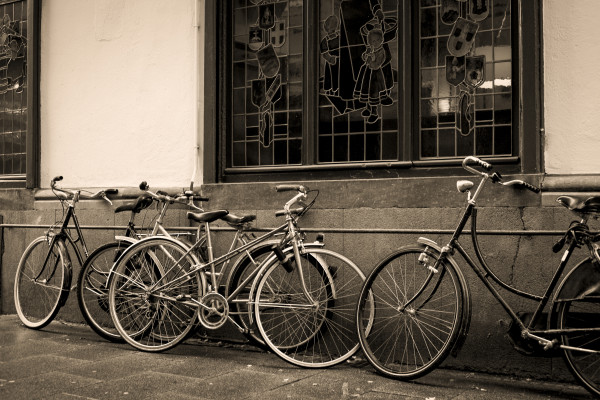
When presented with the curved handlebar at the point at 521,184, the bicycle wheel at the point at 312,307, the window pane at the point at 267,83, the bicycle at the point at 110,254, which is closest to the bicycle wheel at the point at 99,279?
the bicycle at the point at 110,254

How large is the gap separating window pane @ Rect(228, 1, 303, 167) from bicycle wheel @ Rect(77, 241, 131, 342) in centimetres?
140

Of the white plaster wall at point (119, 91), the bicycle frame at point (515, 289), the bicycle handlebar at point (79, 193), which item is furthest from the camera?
the bicycle handlebar at point (79, 193)

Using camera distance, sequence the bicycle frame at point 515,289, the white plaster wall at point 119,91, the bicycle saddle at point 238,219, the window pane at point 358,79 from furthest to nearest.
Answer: the white plaster wall at point 119,91 < the window pane at point 358,79 < the bicycle saddle at point 238,219 < the bicycle frame at point 515,289

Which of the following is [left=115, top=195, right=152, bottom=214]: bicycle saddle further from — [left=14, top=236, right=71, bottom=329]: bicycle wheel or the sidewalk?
the sidewalk

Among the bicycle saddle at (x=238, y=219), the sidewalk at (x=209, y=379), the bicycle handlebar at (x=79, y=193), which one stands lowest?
the sidewalk at (x=209, y=379)

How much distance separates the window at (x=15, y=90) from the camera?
28.2 ft

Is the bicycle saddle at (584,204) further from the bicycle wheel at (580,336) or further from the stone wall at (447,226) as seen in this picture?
the stone wall at (447,226)

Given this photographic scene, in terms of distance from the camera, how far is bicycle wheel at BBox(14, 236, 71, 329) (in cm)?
721

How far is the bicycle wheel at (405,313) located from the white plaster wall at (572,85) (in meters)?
1.21

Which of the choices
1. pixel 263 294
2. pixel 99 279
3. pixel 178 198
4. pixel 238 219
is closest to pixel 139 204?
pixel 178 198

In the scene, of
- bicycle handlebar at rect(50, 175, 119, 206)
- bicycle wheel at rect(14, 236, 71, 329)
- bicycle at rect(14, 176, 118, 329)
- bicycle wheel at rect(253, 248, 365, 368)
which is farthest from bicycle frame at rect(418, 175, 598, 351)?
bicycle wheel at rect(14, 236, 71, 329)

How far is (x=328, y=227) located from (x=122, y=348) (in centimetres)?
209

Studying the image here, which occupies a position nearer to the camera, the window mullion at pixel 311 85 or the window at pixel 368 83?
the window at pixel 368 83

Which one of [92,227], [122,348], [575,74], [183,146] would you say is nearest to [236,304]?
[122,348]
